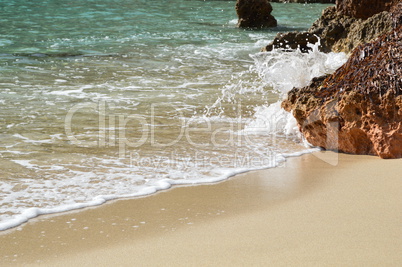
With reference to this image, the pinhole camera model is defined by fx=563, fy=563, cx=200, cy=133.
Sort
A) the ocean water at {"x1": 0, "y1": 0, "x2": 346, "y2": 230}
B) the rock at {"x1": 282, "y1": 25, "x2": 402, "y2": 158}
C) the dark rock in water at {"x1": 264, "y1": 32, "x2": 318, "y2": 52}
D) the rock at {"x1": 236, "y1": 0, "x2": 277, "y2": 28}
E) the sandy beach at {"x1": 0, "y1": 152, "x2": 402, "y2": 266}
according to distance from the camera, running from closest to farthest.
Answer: the sandy beach at {"x1": 0, "y1": 152, "x2": 402, "y2": 266}, the ocean water at {"x1": 0, "y1": 0, "x2": 346, "y2": 230}, the rock at {"x1": 282, "y1": 25, "x2": 402, "y2": 158}, the dark rock in water at {"x1": 264, "y1": 32, "x2": 318, "y2": 52}, the rock at {"x1": 236, "y1": 0, "x2": 277, "y2": 28}

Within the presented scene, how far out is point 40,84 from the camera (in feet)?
30.0

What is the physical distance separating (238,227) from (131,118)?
3.54 m

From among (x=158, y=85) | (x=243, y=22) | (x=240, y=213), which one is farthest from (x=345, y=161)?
(x=243, y=22)

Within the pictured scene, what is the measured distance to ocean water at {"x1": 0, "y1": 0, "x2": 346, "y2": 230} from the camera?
4.50m

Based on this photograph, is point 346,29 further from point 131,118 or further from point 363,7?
point 131,118

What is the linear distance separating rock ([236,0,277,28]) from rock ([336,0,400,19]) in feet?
25.2

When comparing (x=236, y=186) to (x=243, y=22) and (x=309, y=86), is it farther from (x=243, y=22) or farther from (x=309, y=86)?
(x=243, y=22)

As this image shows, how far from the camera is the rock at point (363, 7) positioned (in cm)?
1132

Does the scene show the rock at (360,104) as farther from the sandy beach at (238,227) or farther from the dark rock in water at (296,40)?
the dark rock in water at (296,40)

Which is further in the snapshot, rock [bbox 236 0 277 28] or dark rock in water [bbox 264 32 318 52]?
rock [bbox 236 0 277 28]

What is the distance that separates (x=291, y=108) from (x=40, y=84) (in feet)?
16.2

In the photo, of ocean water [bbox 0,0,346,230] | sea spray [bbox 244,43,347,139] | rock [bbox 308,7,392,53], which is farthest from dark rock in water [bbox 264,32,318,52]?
sea spray [bbox 244,43,347,139]

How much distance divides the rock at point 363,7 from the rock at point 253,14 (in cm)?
769

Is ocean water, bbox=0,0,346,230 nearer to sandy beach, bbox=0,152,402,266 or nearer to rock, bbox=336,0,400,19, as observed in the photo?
sandy beach, bbox=0,152,402,266
